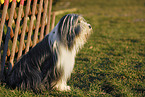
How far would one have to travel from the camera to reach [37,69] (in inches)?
108

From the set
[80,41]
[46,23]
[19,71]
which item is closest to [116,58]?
[46,23]

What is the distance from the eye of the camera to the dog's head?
7.87ft

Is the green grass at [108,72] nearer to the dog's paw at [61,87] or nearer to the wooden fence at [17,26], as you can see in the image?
the dog's paw at [61,87]

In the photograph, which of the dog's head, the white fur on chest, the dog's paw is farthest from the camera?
the dog's paw

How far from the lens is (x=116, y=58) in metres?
4.57

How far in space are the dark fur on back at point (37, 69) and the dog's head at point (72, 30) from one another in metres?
0.27

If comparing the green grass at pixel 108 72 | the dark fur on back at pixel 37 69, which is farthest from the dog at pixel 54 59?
the green grass at pixel 108 72

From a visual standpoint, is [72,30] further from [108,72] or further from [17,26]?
[108,72]

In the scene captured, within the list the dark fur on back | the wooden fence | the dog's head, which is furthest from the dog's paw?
the wooden fence

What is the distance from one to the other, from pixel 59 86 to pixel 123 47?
10.7ft

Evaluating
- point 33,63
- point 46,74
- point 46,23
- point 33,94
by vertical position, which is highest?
point 46,23

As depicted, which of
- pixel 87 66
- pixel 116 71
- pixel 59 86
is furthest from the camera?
pixel 87 66

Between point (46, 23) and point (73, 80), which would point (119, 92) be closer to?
point (73, 80)

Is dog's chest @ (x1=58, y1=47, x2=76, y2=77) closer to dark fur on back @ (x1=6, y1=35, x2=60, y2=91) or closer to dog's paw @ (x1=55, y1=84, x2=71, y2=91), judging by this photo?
dark fur on back @ (x1=6, y1=35, x2=60, y2=91)
